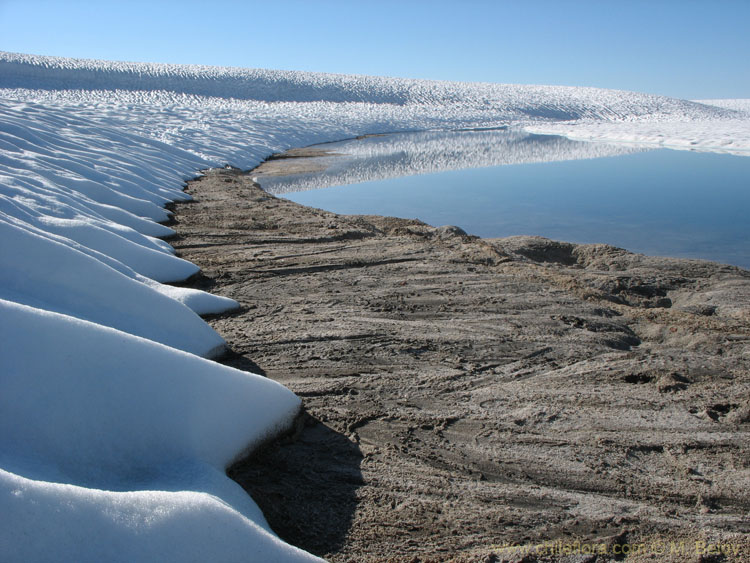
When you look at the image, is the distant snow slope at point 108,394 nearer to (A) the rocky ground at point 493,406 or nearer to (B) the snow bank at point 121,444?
(B) the snow bank at point 121,444

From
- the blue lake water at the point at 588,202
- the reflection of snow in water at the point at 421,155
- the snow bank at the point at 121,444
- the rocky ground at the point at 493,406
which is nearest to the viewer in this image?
the snow bank at the point at 121,444

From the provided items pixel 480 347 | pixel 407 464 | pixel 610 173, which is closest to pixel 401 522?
pixel 407 464

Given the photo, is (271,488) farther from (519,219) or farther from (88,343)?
(519,219)

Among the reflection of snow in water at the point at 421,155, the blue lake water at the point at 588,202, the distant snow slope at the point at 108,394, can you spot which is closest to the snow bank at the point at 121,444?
the distant snow slope at the point at 108,394

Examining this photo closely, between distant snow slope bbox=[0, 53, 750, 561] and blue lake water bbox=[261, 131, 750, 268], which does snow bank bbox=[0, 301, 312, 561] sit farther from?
Answer: blue lake water bbox=[261, 131, 750, 268]

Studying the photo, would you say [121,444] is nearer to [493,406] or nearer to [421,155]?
[493,406]

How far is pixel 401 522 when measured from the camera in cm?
208

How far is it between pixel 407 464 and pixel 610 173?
41.7 ft

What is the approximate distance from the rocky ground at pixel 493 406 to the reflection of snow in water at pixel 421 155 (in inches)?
284

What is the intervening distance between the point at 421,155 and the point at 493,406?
1502cm

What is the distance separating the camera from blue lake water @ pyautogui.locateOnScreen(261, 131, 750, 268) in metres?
7.62

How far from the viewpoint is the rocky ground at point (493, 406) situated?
204 centimetres

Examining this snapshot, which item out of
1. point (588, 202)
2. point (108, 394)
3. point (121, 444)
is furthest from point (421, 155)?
point (121, 444)

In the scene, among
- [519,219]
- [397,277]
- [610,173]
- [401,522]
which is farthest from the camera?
[610,173]
